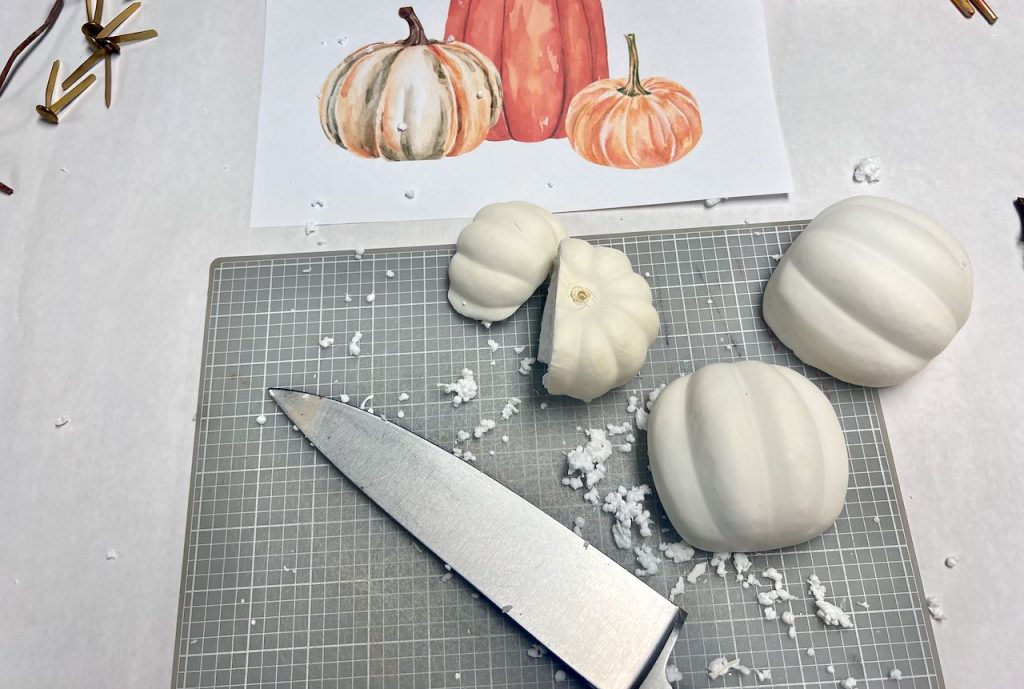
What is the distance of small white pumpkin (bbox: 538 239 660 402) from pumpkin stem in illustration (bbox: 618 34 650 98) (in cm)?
37

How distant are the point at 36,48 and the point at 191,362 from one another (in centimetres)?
72

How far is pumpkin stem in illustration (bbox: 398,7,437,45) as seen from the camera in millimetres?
1102

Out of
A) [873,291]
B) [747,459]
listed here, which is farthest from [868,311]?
[747,459]

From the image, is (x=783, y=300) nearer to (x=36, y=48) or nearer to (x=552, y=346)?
(x=552, y=346)

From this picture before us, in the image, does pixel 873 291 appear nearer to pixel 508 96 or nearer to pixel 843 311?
pixel 843 311

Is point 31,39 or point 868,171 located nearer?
point 868,171

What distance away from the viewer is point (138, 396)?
3.11 feet

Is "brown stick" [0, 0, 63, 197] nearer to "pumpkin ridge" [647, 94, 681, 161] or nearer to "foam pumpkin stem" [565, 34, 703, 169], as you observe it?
"foam pumpkin stem" [565, 34, 703, 169]

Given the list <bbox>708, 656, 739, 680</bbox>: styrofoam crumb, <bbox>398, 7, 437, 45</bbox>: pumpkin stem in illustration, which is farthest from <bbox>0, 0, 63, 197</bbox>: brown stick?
<bbox>708, 656, 739, 680</bbox>: styrofoam crumb

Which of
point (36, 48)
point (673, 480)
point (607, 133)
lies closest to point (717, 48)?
point (607, 133)

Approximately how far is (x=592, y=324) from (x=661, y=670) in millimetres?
423

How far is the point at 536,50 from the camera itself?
1.09 meters

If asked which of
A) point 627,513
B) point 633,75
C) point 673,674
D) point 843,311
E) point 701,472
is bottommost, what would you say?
point 673,674

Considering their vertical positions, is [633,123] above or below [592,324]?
above
